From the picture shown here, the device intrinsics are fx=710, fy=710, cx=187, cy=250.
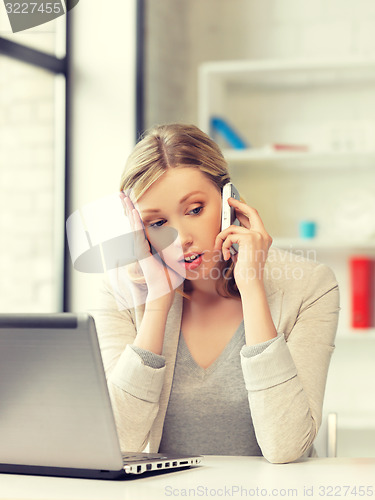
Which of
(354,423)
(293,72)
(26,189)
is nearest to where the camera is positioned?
(354,423)

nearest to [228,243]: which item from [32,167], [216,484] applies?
[216,484]

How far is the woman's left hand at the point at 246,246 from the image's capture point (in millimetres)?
1259

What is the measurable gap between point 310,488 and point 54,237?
1974 millimetres

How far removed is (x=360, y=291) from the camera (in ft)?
8.84

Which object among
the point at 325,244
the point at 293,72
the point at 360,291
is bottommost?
the point at 360,291

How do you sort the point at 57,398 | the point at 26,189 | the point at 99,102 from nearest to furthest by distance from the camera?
1. the point at 57,398
2. the point at 26,189
3. the point at 99,102

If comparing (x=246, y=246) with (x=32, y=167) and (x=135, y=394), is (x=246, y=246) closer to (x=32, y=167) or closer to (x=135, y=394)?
(x=135, y=394)

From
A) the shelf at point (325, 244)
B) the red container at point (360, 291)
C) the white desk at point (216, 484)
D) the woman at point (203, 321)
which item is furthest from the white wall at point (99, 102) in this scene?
the white desk at point (216, 484)

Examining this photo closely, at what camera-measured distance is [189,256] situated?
4.44 ft

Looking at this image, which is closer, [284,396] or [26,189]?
[284,396]

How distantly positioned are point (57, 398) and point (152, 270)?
0.54 m

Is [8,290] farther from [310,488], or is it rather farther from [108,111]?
[310,488]

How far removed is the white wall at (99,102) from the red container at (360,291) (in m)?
0.98

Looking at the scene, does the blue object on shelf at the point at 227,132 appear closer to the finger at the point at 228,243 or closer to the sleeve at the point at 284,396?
the finger at the point at 228,243
